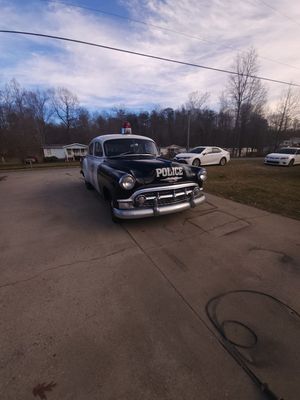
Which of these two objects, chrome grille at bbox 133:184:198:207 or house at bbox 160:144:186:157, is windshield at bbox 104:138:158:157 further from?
house at bbox 160:144:186:157

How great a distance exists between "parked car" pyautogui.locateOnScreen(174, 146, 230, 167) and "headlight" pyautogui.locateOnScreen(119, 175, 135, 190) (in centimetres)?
1008

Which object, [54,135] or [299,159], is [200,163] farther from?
[54,135]

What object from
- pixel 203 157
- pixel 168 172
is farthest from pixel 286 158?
pixel 168 172

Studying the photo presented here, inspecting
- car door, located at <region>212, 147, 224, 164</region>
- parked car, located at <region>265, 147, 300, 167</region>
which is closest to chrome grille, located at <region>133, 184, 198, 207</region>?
car door, located at <region>212, 147, 224, 164</region>

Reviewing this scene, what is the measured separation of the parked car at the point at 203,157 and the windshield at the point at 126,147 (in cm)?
812

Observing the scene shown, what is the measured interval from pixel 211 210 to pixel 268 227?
1370 mm

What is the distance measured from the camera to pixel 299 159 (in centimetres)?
1505

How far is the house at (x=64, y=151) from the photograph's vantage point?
4213cm

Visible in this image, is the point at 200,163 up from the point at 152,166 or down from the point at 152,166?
down

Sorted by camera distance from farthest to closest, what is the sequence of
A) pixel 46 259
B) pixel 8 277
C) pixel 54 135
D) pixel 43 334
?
pixel 54 135
pixel 46 259
pixel 8 277
pixel 43 334

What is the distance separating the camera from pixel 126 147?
519 cm

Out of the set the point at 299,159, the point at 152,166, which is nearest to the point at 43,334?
the point at 152,166

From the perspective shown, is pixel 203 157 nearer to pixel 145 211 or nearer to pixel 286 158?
pixel 286 158

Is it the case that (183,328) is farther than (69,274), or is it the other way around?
(69,274)
